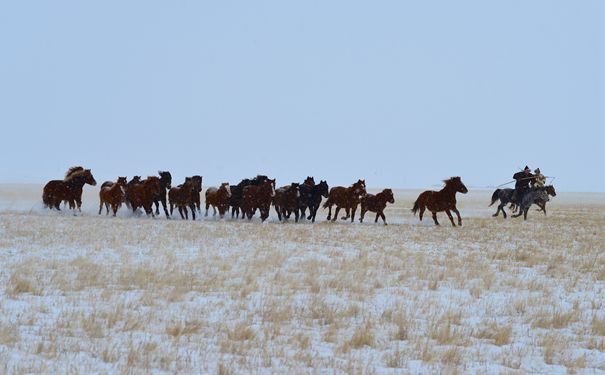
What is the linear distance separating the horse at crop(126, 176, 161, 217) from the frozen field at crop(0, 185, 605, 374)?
11822 millimetres

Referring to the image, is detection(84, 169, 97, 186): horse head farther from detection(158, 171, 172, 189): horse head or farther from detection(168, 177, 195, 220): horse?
detection(168, 177, 195, 220): horse

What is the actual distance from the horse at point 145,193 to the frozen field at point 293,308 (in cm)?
1182

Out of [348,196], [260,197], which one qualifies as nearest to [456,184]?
[348,196]

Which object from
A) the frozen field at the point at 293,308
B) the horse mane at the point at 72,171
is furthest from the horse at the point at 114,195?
the frozen field at the point at 293,308

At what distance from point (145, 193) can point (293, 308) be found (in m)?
20.6

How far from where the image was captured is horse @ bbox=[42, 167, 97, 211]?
29.2 meters

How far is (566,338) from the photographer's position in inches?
286

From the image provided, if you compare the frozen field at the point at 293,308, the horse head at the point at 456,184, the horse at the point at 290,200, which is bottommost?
the frozen field at the point at 293,308

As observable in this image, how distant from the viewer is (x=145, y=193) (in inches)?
1103

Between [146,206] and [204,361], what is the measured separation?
22744mm

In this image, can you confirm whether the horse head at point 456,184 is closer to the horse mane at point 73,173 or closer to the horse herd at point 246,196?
the horse herd at point 246,196

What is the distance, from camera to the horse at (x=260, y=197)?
26.7 metres

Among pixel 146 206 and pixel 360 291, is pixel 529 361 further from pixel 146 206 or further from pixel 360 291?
pixel 146 206

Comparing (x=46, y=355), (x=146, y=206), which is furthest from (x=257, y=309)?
(x=146, y=206)
